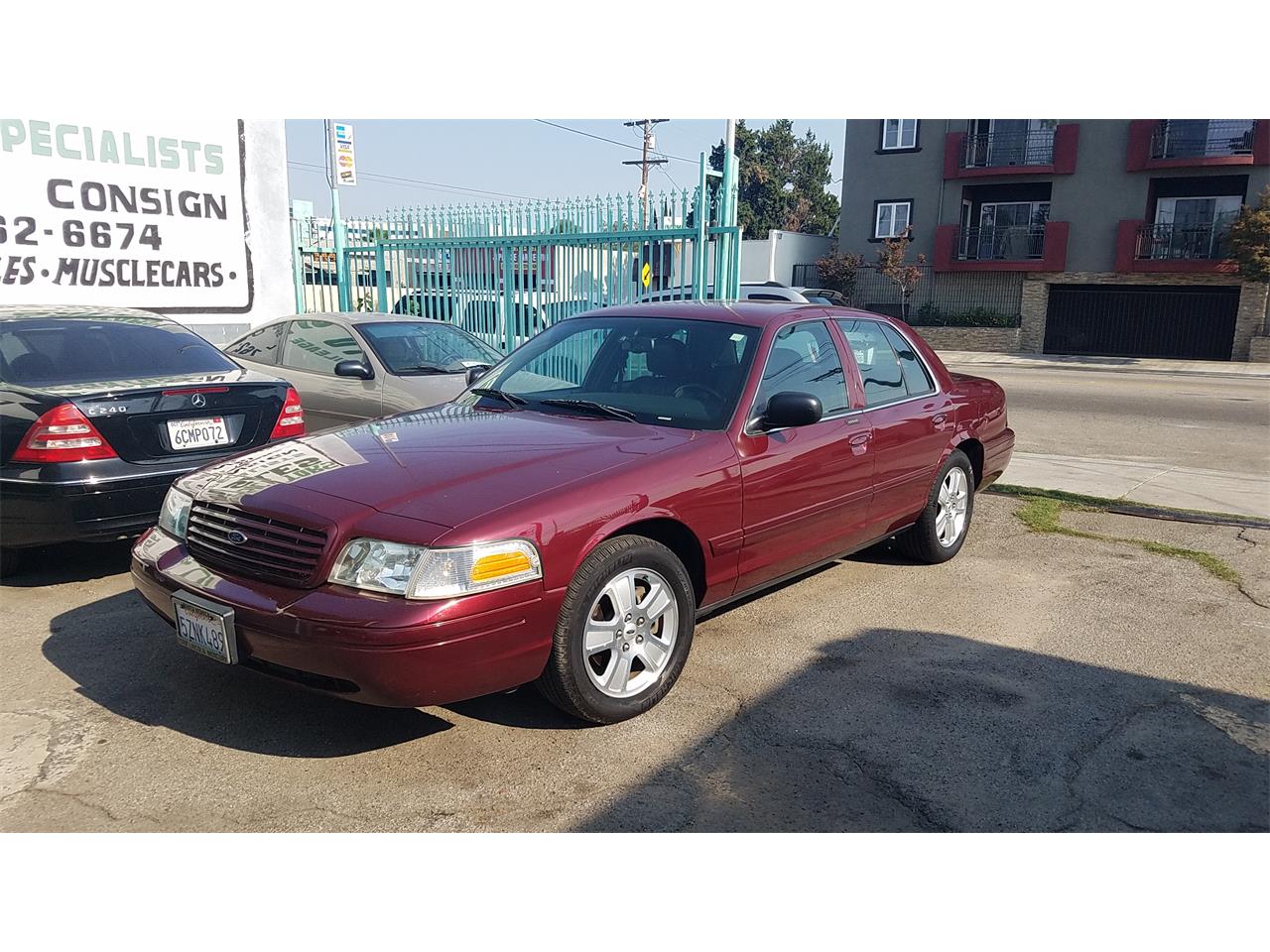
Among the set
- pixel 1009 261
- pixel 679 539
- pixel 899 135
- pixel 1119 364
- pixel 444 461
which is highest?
pixel 899 135

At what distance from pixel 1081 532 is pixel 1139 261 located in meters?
26.5

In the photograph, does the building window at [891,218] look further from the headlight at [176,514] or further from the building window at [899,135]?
the headlight at [176,514]

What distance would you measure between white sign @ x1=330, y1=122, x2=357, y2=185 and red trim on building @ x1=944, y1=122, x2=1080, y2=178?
23896 mm

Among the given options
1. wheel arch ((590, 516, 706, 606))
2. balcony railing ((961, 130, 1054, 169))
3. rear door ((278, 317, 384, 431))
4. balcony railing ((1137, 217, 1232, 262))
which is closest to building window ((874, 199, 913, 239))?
balcony railing ((961, 130, 1054, 169))

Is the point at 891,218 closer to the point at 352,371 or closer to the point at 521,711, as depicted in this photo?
the point at 352,371

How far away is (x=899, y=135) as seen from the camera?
109 ft

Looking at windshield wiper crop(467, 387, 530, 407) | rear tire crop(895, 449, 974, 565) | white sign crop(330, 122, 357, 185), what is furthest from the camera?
white sign crop(330, 122, 357, 185)

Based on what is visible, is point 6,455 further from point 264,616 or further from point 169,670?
point 264,616

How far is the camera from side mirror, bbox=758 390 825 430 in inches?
167

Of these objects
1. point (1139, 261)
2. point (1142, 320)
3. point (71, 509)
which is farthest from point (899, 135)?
point (71, 509)

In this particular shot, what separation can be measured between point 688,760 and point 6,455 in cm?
401

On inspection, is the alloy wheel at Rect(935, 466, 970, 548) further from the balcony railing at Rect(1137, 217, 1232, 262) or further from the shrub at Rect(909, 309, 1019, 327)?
the shrub at Rect(909, 309, 1019, 327)

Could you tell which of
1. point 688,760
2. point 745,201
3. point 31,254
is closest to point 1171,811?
point 688,760

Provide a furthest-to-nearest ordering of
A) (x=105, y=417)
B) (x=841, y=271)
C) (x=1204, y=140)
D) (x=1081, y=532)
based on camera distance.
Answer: (x=841, y=271)
(x=1204, y=140)
(x=1081, y=532)
(x=105, y=417)
